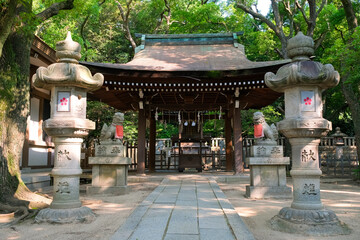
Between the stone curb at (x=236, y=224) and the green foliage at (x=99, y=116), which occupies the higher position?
the green foliage at (x=99, y=116)

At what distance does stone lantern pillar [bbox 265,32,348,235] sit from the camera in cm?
394

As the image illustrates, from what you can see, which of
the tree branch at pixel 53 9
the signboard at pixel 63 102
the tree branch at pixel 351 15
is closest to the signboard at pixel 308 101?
the signboard at pixel 63 102

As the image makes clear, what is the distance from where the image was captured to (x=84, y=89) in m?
4.67

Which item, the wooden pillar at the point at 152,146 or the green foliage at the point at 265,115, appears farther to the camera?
the green foliage at the point at 265,115

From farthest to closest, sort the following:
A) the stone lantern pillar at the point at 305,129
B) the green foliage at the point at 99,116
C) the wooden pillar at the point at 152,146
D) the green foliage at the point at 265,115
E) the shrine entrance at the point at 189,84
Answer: the green foliage at the point at 265,115, the green foliage at the point at 99,116, the wooden pillar at the point at 152,146, the shrine entrance at the point at 189,84, the stone lantern pillar at the point at 305,129

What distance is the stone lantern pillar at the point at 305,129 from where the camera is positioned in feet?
12.9

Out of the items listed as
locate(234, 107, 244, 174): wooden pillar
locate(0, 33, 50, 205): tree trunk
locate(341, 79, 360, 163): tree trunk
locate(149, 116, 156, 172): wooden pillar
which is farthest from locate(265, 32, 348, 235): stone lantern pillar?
locate(149, 116, 156, 172): wooden pillar

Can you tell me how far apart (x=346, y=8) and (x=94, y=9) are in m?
12.6

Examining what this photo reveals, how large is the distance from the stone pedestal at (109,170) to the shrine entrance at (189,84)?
2903 mm

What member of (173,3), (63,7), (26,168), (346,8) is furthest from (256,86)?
(173,3)

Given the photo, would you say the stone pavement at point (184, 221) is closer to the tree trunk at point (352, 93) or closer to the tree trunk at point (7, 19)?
the tree trunk at point (7, 19)

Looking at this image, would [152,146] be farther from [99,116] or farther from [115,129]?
[115,129]

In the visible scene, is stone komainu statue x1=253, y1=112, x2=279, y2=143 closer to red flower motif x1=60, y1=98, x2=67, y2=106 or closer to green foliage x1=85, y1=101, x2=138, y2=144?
red flower motif x1=60, y1=98, x2=67, y2=106

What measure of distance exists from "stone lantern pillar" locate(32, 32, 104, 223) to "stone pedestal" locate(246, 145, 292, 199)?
4183 mm
